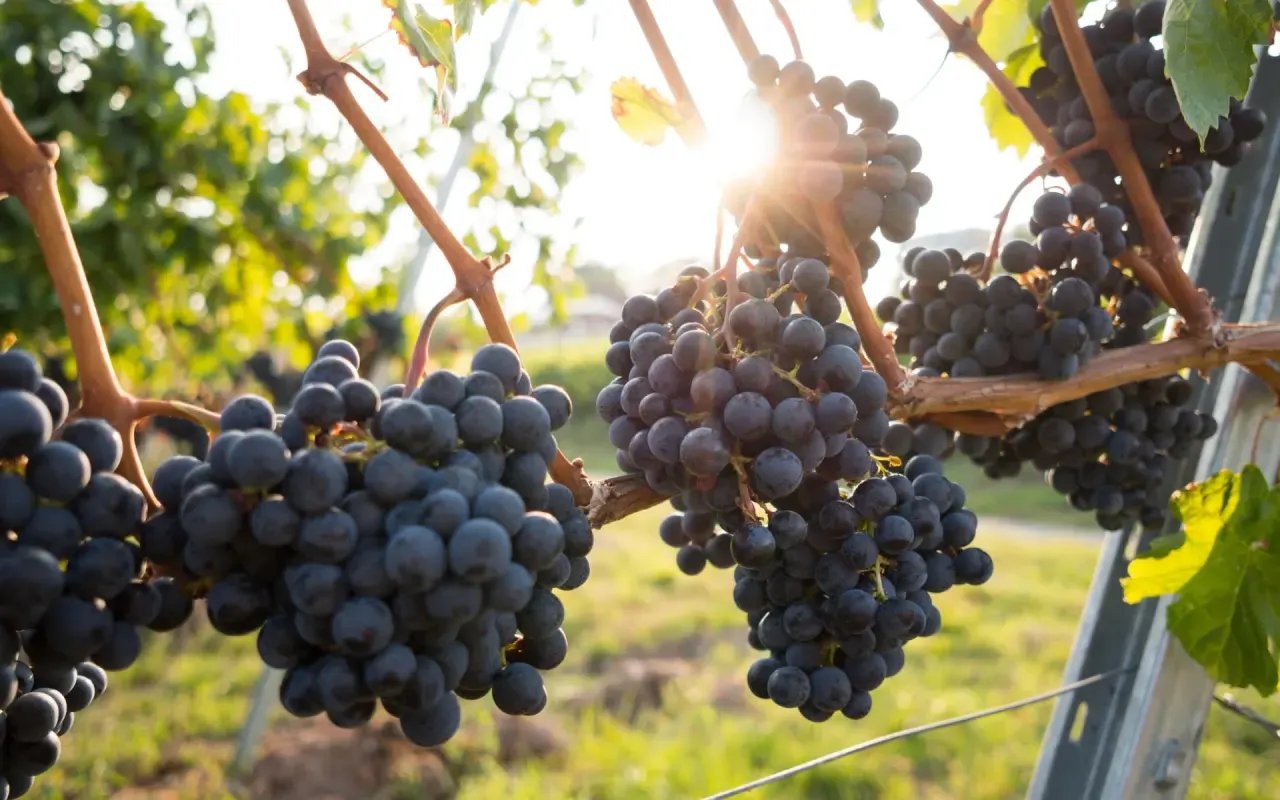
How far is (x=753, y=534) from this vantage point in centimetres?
71

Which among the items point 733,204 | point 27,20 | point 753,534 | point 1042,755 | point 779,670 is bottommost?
point 1042,755

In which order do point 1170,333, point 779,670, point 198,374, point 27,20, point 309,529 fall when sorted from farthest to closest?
1. point 198,374
2. point 27,20
3. point 1170,333
4. point 779,670
5. point 309,529

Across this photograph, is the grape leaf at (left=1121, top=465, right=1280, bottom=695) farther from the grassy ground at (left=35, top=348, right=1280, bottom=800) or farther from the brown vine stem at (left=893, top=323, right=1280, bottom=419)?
the grassy ground at (left=35, top=348, right=1280, bottom=800)

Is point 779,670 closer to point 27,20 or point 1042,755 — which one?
point 1042,755

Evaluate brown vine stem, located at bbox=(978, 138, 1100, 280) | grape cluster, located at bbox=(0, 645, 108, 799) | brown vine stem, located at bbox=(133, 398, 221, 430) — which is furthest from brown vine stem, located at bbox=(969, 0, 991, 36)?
grape cluster, located at bbox=(0, 645, 108, 799)

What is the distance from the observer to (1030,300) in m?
1.01

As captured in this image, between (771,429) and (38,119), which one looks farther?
(38,119)

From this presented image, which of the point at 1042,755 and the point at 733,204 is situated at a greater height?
the point at 733,204

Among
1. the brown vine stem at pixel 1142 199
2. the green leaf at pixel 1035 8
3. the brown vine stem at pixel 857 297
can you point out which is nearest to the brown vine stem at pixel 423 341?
the brown vine stem at pixel 857 297

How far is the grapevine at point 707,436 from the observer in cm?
52

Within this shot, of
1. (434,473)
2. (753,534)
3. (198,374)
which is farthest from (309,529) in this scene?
(198,374)

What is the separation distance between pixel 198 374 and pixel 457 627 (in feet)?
14.5

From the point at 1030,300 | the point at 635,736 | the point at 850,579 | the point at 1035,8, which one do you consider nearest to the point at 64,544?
the point at 850,579

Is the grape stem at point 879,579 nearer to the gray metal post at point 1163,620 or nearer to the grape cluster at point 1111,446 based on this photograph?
the grape cluster at point 1111,446
